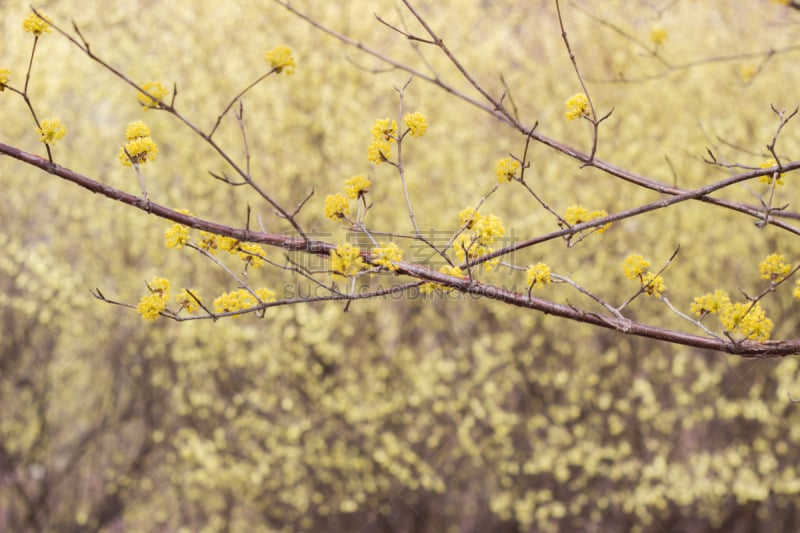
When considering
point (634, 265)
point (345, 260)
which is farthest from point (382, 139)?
point (634, 265)

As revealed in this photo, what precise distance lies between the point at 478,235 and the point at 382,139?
0.42 m

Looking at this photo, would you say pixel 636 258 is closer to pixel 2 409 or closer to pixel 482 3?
pixel 482 3

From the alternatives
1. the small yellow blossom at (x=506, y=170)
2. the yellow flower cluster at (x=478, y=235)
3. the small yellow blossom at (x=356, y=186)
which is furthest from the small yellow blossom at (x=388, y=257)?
the small yellow blossom at (x=506, y=170)

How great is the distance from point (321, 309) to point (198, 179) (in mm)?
1549

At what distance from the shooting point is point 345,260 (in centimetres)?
190

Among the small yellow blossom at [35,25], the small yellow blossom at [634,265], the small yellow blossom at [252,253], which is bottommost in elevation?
the small yellow blossom at [252,253]

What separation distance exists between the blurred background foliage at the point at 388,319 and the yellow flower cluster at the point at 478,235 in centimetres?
364

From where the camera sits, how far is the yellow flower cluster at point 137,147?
81.5 inches

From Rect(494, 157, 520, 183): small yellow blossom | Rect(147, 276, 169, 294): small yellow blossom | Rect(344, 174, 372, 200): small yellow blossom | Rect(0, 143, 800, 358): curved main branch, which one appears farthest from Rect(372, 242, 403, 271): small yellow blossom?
Rect(147, 276, 169, 294): small yellow blossom

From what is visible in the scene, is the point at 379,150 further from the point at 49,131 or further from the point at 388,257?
the point at 49,131

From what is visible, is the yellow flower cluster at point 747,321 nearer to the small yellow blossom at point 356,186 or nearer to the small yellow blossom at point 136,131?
the small yellow blossom at point 356,186

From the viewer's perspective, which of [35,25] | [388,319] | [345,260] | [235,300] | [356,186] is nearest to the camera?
[345,260]

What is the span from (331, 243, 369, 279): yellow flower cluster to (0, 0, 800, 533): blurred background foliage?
380 cm

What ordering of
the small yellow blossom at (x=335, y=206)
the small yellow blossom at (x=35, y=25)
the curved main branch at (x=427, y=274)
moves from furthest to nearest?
1. the small yellow blossom at (x=335, y=206)
2. the small yellow blossom at (x=35, y=25)
3. the curved main branch at (x=427, y=274)
